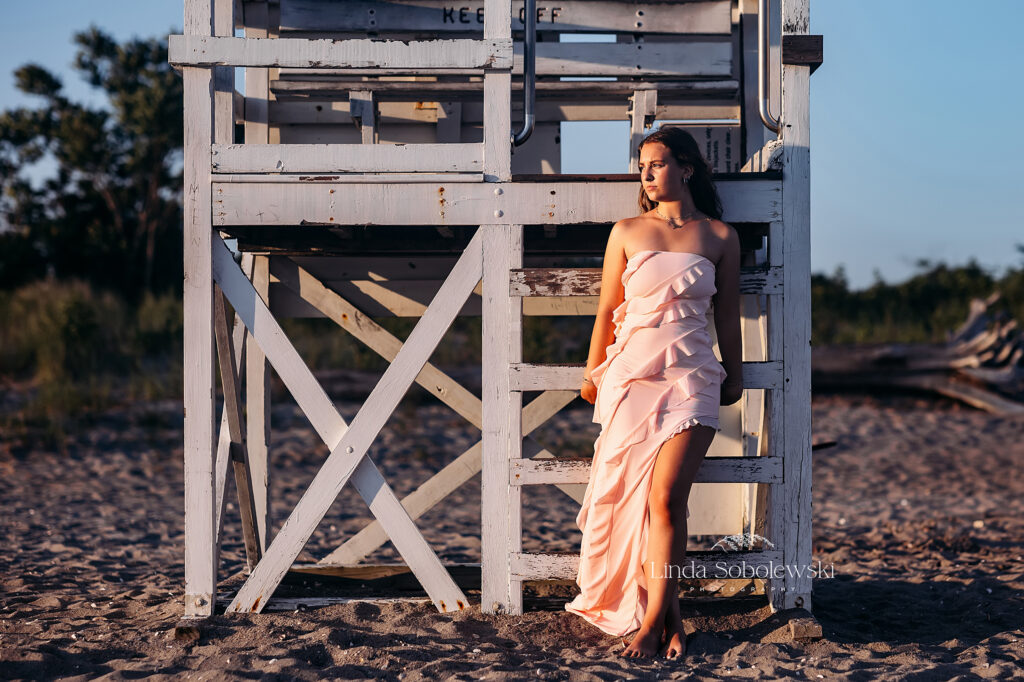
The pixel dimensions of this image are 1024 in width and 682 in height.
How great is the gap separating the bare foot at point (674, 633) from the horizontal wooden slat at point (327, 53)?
258cm

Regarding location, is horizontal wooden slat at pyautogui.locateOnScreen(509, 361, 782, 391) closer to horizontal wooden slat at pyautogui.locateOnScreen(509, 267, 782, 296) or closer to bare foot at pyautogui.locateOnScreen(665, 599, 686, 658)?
horizontal wooden slat at pyautogui.locateOnScreen(509, 267, 782, 296)

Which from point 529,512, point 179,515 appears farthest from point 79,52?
point 529,512

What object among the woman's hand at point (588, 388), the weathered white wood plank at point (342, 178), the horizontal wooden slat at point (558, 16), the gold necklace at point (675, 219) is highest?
the horizontal wooden slat at point (558, 16)

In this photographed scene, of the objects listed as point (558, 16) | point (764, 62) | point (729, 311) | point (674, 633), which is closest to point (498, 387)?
point (729, 311)

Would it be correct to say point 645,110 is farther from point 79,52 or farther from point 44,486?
point 79,52

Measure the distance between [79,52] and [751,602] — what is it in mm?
24231

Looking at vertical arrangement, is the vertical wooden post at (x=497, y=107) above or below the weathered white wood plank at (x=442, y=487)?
above

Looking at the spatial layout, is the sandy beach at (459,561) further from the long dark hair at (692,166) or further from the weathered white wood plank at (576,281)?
the long dark hair at (692,166)

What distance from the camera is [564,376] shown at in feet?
13.9

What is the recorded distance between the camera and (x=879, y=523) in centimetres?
829

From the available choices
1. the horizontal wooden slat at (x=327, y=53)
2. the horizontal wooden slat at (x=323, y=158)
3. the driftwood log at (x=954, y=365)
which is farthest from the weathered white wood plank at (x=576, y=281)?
the driftwood log at (x=954, y=365)

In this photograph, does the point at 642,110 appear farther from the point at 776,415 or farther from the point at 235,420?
the point at 235,420

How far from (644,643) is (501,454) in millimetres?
1061

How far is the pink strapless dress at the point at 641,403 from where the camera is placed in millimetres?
3887
